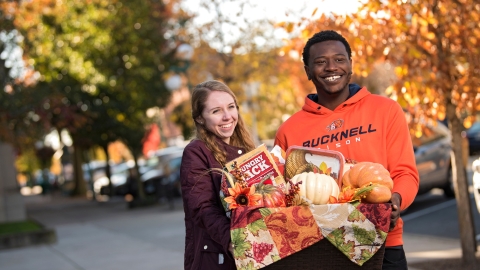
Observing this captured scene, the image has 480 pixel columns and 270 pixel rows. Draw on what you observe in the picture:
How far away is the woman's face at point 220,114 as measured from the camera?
3393 mm

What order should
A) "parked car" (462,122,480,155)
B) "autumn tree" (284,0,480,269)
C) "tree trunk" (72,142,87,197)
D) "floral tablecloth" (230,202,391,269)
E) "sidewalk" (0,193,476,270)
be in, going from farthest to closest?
"tree trunk" (72,142,87,197) → "parked car" (462,122,480,155) → "sidewalk" (0,193,476,270) → "autumn tree" (284,0,480,269) → "floral tablecloth" (230,202,391,269)

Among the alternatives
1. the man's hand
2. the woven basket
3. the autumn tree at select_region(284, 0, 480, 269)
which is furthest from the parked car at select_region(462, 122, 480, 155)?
the woven basket

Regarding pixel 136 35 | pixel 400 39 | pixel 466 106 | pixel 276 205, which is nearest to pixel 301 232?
pixel 276 205

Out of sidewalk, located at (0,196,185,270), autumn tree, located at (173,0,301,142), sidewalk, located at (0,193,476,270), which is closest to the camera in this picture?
sidewalk, located at (0,193,476,270)

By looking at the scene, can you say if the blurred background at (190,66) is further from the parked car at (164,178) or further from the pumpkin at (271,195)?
the pumpkin at (271,195)

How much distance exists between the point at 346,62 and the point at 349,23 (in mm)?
3825

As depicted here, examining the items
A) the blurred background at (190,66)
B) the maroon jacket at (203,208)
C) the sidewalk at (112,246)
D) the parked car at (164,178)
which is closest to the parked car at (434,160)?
the blurred background at (190,66)

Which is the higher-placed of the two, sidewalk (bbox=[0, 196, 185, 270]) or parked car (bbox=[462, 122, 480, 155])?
parked car (bbox=[462, 122, 480, 155])

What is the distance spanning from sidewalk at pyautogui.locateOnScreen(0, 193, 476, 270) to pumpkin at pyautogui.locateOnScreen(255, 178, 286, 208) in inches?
243

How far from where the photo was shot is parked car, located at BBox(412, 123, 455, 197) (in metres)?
13.0

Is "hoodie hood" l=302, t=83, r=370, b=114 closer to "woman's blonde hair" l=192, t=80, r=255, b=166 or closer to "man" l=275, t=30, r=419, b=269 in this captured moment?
"man" l=275, t=30, r=419, b=269

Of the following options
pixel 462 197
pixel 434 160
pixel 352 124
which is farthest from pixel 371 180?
pixel 434 160

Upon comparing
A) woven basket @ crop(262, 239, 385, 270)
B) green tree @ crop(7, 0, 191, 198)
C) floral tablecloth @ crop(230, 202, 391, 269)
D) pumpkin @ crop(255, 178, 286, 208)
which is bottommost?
woven basket @ crop(262, 239, 385, 270)

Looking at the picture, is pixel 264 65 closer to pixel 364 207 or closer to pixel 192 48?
pixel 192 48
